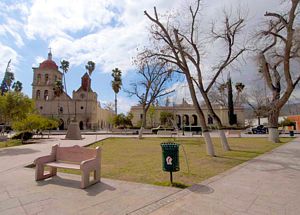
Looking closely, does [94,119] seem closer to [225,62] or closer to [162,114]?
[162,114]

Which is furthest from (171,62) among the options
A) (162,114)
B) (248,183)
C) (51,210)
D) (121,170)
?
(162,114)

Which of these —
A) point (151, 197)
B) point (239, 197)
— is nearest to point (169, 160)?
point (151, 197)

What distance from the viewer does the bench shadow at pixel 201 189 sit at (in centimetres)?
461

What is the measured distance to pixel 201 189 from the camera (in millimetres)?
4742

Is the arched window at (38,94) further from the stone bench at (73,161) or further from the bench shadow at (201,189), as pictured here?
the bench shadow at (201,189)

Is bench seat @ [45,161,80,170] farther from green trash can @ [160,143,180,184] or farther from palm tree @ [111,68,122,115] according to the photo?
palm tree @ [111,68,122,115]

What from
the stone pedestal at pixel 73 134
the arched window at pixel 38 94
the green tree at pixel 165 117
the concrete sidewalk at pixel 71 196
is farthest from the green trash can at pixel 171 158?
the arched window at pixel 38 94

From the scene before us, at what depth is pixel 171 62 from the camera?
12.0 m

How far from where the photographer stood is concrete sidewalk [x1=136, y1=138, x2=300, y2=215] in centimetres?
363

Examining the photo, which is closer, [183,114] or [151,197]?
[151,197]

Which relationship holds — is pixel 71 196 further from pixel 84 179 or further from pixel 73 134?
pixel 73 134

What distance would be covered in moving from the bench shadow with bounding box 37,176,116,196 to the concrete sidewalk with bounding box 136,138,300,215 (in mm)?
1449

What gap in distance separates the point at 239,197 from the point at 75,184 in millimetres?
3717

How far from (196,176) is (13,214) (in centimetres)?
440
